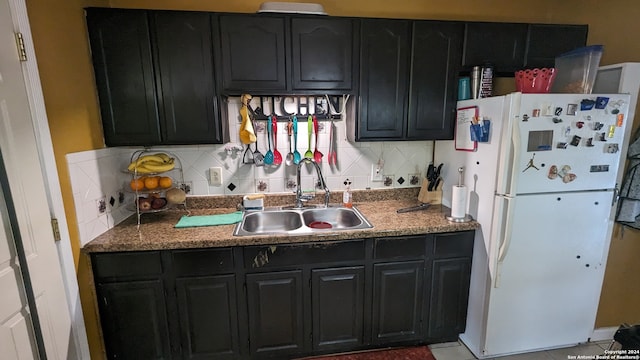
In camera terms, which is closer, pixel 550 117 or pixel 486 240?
pixel 550 117

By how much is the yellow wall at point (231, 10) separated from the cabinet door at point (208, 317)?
0.49 metres

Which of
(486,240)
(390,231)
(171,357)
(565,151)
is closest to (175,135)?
(171,357)

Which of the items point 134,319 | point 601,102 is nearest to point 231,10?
point 134,319

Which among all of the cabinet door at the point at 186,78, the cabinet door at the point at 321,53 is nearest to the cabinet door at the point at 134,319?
the cabinet door at the point at 186,78

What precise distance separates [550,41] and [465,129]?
85cm

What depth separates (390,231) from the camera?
69.3 inches

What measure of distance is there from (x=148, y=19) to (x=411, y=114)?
172 cm

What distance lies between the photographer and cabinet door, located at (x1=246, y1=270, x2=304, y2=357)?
174cm

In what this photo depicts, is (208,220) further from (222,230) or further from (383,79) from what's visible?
(383,79)

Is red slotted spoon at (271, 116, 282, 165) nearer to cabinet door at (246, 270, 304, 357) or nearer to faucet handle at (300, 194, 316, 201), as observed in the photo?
faucet handle at (300, 194, 316, 201)

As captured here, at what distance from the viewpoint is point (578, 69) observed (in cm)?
180

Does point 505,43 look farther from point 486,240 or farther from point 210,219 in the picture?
point 210,219

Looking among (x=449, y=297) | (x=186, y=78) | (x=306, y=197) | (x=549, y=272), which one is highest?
(x=186, y=78)

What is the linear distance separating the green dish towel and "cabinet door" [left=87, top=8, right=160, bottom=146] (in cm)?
54
